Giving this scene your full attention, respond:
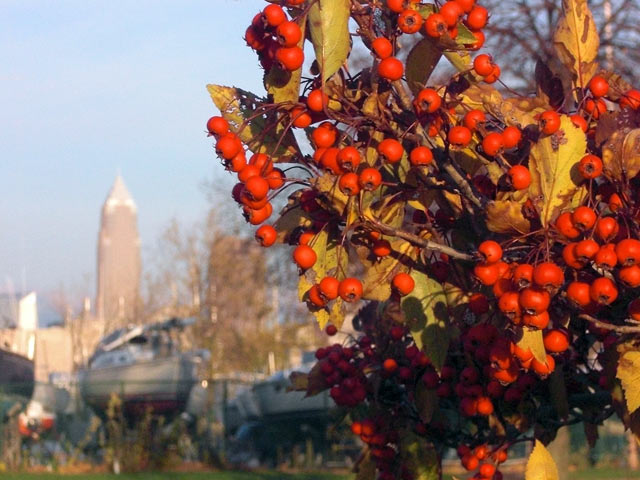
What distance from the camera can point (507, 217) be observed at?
8.25ft

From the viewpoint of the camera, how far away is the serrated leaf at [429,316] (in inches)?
118

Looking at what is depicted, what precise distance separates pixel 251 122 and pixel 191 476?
12.4 meters

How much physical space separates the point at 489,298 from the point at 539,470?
0.50m

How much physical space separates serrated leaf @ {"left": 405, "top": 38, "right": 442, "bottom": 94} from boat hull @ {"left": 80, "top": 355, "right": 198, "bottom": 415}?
14677 millimetres

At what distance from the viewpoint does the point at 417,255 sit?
9.83ft

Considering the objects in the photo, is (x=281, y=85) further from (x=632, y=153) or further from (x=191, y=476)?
(x=191, y=476)

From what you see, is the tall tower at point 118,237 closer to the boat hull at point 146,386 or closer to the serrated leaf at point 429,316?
the boat hull at point 146,386

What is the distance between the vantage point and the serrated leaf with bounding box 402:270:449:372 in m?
2.99

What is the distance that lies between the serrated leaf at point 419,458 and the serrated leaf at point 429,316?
1075 mm

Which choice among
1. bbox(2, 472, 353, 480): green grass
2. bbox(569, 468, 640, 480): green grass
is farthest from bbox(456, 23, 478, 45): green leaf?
bbox(569, 468, 640, 480): green grass

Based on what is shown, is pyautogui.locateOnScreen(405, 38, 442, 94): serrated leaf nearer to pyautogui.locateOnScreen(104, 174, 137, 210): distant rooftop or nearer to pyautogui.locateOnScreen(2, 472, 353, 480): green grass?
pyautogui.locateOnScreen(2, 472, 353, 480): green grass

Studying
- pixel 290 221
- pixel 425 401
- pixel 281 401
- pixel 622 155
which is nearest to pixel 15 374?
pixel 281 401

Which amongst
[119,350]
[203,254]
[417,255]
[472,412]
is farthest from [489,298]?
[203,254]

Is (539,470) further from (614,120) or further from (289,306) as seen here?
(289,306)
